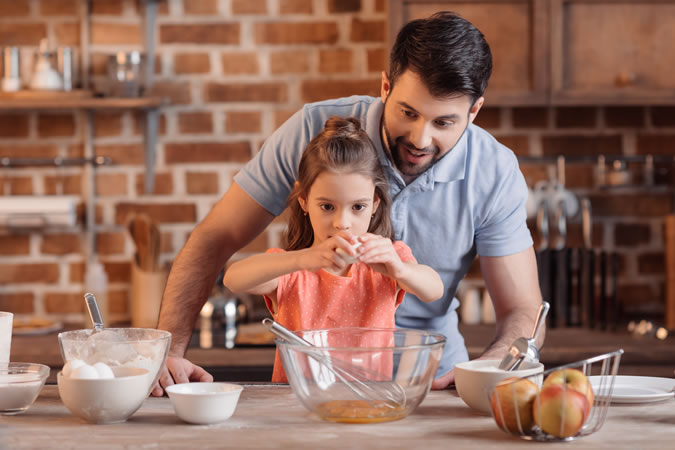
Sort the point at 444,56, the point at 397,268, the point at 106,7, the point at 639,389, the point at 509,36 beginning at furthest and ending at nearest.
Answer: the point at 106,7 < the point at 509,36 < the point at 444,56 < the point at 397,268 < the point at 639,389

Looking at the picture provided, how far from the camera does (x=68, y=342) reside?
1147 mm


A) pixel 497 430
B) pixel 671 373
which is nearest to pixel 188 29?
pixel 671 373

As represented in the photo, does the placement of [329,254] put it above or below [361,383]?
above

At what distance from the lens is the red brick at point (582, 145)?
284 centimetres

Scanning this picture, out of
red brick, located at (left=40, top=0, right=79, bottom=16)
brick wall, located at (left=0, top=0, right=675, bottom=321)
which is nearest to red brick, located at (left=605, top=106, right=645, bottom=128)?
brick wall, located at (left=0, top=0, right=675, bottom=321)

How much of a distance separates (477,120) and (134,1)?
1.20 m

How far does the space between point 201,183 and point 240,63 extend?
16.5 inches

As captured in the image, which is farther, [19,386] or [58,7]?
[58,7]

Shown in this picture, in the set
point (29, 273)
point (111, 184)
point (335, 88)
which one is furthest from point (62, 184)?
point (335, 88)

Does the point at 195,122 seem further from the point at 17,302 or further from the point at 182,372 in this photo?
the point at 182,372

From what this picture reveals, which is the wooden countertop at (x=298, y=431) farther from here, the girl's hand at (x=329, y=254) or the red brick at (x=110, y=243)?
the red brick at (x=110, y=243)

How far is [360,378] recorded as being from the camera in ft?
3.57

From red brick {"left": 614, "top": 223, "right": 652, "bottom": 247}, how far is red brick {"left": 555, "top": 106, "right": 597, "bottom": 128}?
1.20 ft

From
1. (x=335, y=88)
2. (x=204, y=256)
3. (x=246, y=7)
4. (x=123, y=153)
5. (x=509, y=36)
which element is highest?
(x=246, y=7)
